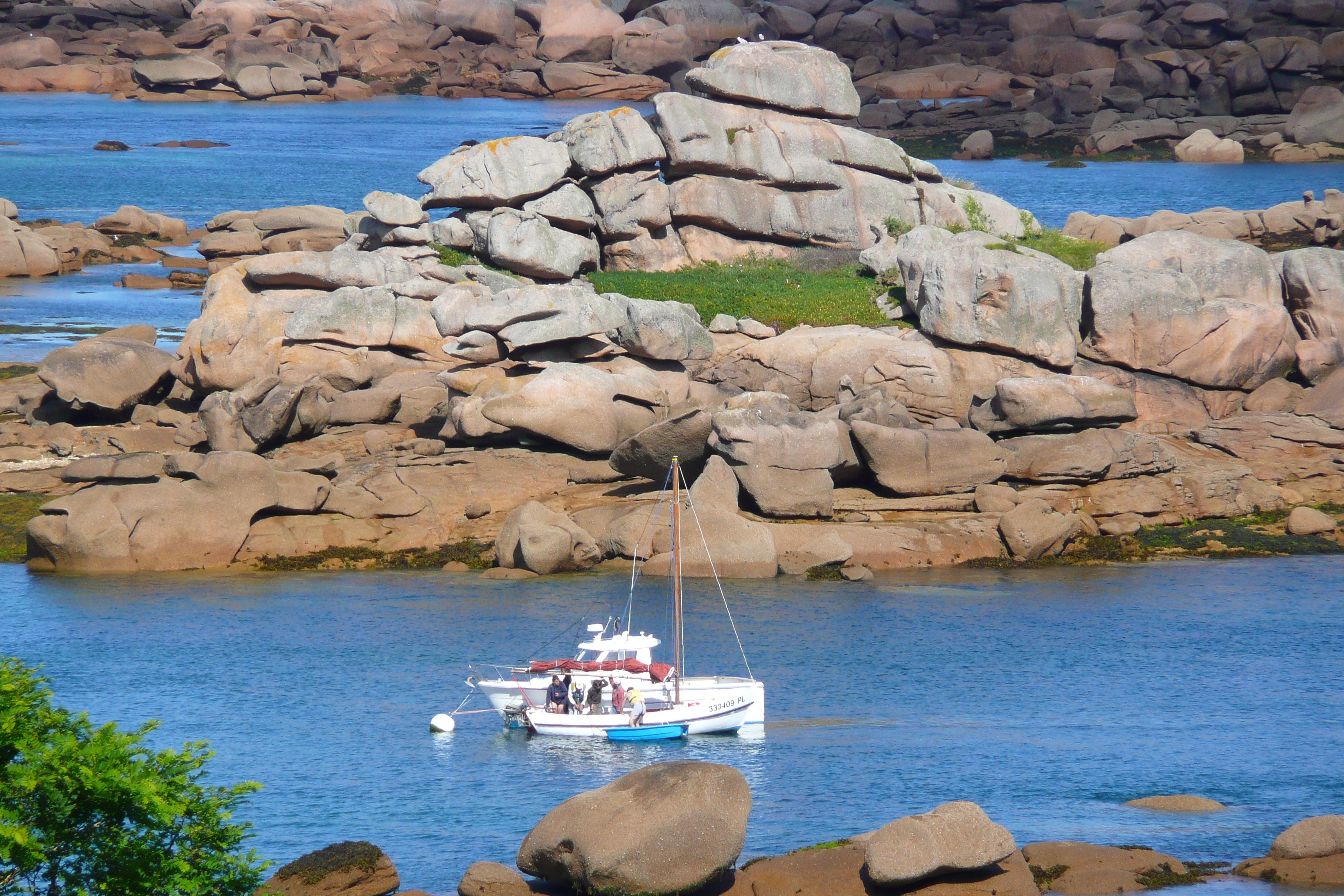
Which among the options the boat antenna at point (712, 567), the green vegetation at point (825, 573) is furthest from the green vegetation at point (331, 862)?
the green vegetation at point (825, 573)

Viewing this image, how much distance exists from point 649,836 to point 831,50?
129 meters

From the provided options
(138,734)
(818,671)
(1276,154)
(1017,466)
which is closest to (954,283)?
(1017,466)

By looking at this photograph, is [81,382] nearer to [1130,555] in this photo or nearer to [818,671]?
[818,671]

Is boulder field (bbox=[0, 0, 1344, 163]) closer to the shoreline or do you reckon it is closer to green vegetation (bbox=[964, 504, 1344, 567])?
the shoreline

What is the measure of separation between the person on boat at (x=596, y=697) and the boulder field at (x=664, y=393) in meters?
9.19

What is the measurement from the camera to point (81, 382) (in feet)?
161

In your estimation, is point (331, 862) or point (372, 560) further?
point (372, 560)

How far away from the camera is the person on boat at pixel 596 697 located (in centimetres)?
3145

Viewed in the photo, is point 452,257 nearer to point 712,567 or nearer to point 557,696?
point 712,567

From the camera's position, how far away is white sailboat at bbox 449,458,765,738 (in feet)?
101

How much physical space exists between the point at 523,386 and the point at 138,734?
1168 inches

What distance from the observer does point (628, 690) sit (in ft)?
104

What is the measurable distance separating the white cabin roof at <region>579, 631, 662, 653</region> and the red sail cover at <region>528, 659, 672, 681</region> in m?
0.33

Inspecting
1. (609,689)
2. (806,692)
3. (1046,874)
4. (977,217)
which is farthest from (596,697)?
(977,217)
